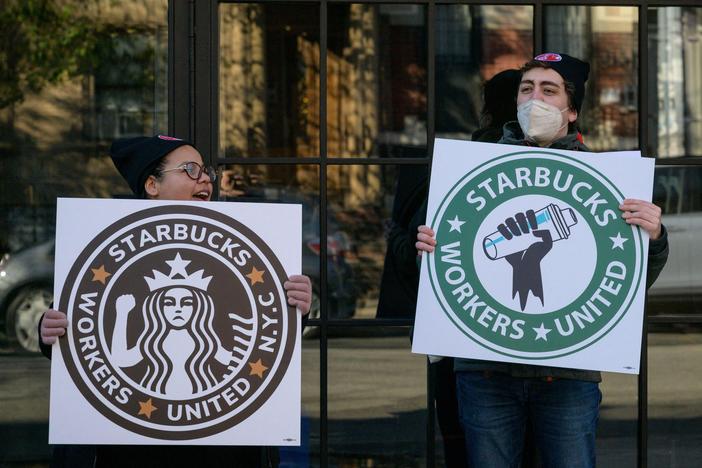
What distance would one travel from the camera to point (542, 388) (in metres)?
3.61

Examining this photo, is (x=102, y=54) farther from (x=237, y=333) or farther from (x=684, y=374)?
(x=684, y=374)

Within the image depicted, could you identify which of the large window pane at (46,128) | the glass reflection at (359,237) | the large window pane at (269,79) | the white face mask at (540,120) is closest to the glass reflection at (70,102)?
the large window pane at (46,128)

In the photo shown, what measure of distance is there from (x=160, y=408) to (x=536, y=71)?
150 cm

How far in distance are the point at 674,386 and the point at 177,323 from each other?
5.02m

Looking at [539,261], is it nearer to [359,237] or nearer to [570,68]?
[570,68]

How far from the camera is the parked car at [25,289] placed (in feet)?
18.5

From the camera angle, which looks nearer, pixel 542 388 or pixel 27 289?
pixel 542 388

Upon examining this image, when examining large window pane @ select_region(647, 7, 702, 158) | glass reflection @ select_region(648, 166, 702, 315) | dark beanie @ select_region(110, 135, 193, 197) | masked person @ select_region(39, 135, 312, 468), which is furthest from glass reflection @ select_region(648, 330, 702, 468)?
dark beanie @ select_region(110, 135, 193, 197)

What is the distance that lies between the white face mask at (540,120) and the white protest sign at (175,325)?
764mm

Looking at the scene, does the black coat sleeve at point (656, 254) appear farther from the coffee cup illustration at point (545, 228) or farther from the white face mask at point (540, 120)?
the white face mask at point (540, 120)

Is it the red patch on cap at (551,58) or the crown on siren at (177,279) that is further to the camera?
the red patch on cap at (551,58)

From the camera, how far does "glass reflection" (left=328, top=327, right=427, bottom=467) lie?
573 cm

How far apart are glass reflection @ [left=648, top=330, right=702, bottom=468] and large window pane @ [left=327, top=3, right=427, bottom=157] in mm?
1958

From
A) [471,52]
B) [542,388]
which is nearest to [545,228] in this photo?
[542,388]
